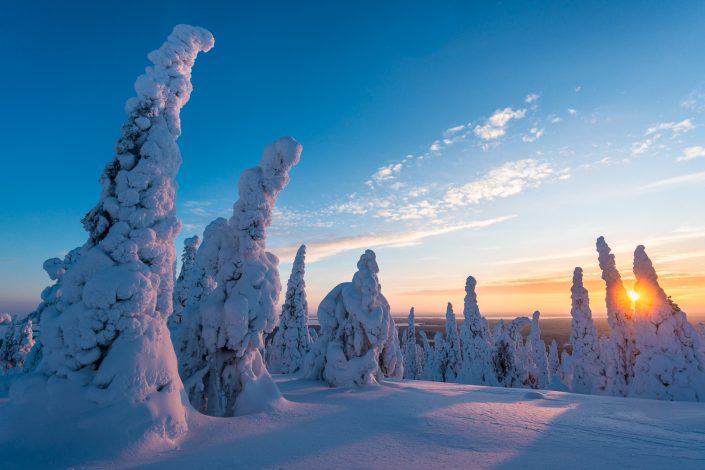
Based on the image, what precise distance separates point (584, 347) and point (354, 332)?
22823 mm

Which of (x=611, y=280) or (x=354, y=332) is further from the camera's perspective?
(x=611, y=280)

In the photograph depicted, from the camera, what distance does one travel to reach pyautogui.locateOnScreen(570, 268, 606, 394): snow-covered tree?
25641 millimetres

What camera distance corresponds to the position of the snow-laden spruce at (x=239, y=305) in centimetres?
941

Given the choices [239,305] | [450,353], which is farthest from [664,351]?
[450,353]

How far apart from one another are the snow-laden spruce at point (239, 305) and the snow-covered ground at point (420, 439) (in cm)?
185

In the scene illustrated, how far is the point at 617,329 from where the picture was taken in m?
23.1

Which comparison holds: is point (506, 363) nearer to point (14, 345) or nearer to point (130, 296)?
point (130, 296)

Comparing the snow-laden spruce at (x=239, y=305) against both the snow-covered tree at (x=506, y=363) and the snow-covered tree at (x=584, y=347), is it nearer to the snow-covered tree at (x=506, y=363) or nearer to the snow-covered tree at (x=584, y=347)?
the snow-covered tree at (x=584, y=347)

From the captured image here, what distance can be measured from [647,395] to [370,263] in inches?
559

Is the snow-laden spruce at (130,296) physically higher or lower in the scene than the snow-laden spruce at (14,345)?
higher

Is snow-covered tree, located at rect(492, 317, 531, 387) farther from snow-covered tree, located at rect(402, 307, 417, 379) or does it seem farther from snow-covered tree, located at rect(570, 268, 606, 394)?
snow-covered tree, located at rect(402, 307, 417, 379)

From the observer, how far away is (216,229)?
1105 centimetres

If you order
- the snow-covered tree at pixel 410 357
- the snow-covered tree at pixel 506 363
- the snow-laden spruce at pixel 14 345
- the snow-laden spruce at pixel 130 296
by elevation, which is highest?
the snow-laden spruce at pixel 130 296

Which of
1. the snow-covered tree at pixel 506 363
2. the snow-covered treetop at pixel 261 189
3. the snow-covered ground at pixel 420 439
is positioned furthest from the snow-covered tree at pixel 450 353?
the snow-covered treetop at pixel 261 189
